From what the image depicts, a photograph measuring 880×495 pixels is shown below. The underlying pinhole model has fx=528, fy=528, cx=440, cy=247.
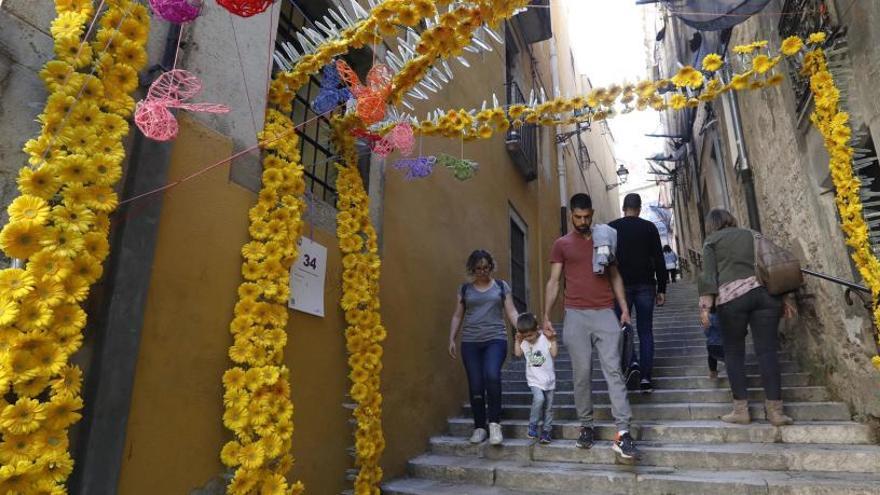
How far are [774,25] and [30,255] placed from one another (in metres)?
5.43

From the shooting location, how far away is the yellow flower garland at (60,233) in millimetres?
1748

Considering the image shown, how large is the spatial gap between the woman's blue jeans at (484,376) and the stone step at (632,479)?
373 mm

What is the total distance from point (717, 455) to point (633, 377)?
48.9 inches

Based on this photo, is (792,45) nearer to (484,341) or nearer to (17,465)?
(484,341)

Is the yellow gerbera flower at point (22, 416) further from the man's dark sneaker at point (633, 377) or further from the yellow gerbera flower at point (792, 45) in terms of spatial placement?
the man's dark sneaker at point (633, 377)

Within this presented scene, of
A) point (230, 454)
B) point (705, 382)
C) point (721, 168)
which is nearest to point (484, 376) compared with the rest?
point (705, 382)

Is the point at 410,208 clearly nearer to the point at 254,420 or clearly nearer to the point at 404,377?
the point at 404,377

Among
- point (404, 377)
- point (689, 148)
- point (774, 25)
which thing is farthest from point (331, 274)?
point (689, 148)

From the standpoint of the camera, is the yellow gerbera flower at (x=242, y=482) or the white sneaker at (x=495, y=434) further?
the white sneaker at (x=495, y=434)

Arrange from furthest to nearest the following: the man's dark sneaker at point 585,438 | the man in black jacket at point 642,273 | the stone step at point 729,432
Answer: the man in black jacket at point 642,273
the man's dark sneaker at point 585,438
the stone step at point 729,432

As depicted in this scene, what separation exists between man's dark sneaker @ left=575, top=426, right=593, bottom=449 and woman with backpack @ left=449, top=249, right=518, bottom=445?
604 mm

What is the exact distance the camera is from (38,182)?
6.27 ft

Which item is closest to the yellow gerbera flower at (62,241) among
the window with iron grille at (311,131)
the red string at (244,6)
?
the red string at (244,6)

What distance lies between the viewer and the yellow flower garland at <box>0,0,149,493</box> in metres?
1.75
